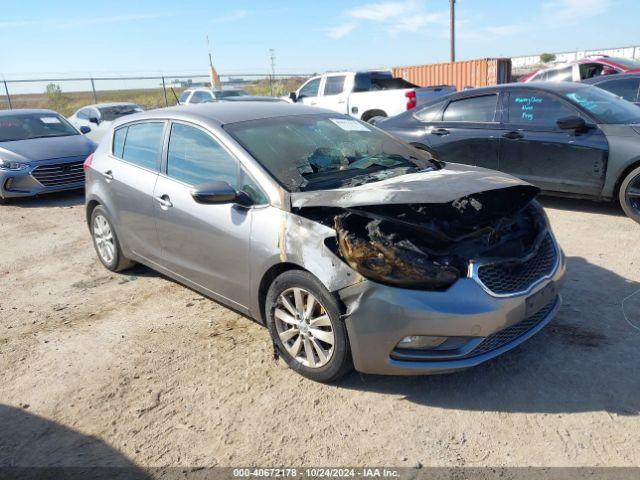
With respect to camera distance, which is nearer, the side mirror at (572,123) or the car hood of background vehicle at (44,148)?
the side mirror at (572,123)

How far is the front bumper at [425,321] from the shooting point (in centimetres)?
283

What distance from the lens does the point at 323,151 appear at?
402 centimetres

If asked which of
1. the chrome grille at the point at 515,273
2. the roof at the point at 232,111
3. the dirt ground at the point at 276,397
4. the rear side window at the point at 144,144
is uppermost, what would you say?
the roof at the point at 232,111

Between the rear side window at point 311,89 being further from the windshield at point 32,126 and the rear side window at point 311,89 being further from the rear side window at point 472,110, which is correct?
the rear side window at point 472,110

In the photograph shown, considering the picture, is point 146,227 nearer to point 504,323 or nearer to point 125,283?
point 125,283

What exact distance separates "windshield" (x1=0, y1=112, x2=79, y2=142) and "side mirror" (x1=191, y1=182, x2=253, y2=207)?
7945 millimetres

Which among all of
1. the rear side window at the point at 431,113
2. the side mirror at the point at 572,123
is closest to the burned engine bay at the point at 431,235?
the side mirror at the point at 572,123

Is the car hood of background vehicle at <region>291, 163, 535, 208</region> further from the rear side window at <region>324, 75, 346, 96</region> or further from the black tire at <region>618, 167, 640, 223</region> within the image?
the rear side window at <region>324, 75, 346, 96</region>

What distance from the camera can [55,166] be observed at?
30.2 ft

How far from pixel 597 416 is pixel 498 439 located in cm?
59

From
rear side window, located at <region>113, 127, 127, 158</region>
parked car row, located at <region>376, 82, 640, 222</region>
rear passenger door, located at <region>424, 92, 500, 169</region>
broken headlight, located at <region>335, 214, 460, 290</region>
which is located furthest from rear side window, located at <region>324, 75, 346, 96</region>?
broken headlight, located at <region>335, 214, 460, 290</region>

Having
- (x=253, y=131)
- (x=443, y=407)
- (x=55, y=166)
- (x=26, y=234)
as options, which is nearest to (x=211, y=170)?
(x=253, y=131)

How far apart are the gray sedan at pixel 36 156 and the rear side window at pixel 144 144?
5086 mm

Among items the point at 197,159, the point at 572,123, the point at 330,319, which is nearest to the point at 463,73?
the point at 572,123
